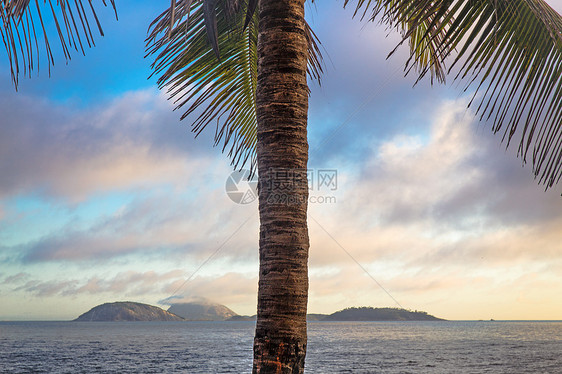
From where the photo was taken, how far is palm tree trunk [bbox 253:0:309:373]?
14.5 feet

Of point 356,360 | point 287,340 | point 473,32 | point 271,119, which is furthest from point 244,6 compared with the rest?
point 356,360

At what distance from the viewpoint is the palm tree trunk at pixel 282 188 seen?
4.43 metres

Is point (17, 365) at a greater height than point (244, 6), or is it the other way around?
point (244, 6)

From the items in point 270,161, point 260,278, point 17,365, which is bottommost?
point 17,365

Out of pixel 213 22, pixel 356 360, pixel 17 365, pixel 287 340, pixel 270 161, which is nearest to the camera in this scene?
pixel 287 340

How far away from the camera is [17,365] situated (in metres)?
49.2

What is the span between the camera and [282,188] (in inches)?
182

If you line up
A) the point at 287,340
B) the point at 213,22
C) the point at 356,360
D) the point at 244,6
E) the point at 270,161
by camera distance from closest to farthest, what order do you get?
the point at 287,340 < the point at 270,161 < the point at 213,22 < the point at 244,6 < the point at 356,360

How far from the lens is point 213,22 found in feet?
16.5

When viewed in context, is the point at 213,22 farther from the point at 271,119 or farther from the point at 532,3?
the point at 532,3

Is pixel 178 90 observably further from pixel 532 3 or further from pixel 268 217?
pixel 532 3

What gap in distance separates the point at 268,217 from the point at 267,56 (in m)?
1.74

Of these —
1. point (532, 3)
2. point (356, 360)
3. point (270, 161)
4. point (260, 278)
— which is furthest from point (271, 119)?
point (356, 360)

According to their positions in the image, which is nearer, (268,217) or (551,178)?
(268,217)
